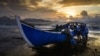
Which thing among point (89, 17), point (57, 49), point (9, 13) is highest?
point (9, 13)

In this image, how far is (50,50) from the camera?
16.6 feet

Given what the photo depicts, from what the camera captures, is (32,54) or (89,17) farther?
(89,17)

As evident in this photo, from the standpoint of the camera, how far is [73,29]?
20.8 ft

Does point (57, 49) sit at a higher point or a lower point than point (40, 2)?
lower

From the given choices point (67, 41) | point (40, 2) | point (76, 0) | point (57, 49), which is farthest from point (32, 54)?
point (76, 0)

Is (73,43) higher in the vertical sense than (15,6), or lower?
lower

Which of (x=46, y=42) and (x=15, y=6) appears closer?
(x=46, y=42)

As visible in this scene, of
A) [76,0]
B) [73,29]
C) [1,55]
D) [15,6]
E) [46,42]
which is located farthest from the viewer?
[73,29]

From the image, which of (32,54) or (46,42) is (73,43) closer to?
(46,42)

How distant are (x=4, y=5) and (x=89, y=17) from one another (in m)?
2.41

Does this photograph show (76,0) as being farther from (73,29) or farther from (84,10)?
(73,29)

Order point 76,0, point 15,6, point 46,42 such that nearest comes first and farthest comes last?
point 46,42
point 15,6
point 76,0

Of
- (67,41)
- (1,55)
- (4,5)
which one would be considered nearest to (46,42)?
(67,41)

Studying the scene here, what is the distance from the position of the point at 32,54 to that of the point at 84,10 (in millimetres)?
2061
